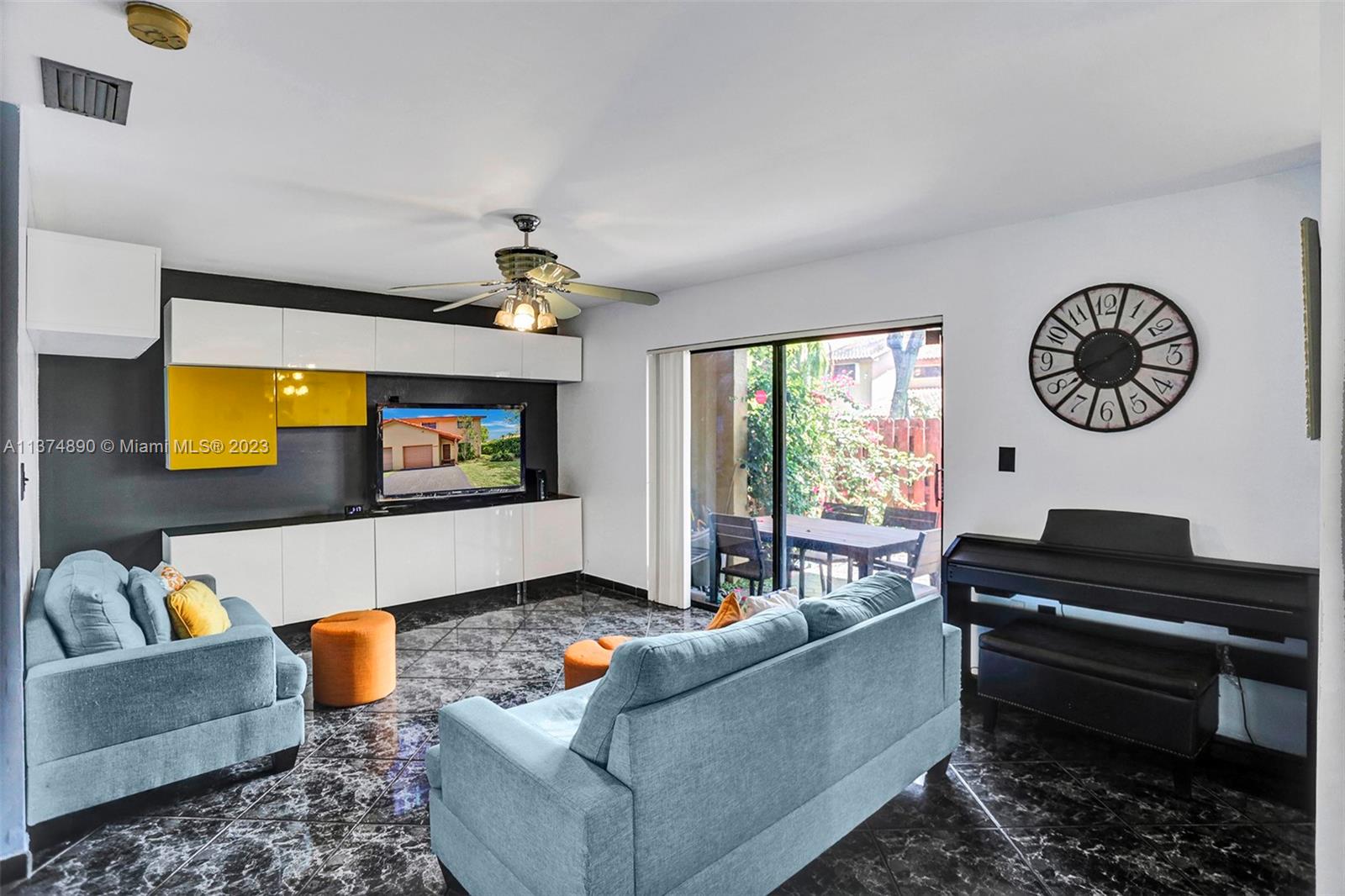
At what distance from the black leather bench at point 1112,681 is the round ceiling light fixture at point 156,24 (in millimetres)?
3613

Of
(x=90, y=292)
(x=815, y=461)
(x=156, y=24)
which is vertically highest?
(x=156, y=24)

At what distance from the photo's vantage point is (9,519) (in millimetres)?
2127

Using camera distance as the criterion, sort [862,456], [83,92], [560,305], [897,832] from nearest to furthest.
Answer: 1. [83,92]
2. [897,832]
3. [560,305]
4. [862,456]

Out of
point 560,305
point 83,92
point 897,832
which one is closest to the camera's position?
point 83,92

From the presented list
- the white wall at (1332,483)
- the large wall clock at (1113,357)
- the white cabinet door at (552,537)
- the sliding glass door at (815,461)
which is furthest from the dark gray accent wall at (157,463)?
the white wall at (1332,483)

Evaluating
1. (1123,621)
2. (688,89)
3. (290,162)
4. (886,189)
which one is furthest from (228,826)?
(1123,621)

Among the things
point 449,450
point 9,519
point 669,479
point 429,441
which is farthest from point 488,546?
point 9,519

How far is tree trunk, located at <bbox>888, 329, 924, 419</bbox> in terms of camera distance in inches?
164

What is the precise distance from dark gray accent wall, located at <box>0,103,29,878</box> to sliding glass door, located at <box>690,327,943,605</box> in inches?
138

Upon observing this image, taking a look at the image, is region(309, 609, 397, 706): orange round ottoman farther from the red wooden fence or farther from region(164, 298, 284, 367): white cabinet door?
the red wooden fence

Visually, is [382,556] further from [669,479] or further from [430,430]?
[669,479]

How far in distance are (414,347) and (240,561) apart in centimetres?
186

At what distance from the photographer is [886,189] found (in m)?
3.03

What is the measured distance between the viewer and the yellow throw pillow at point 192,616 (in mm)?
2871
